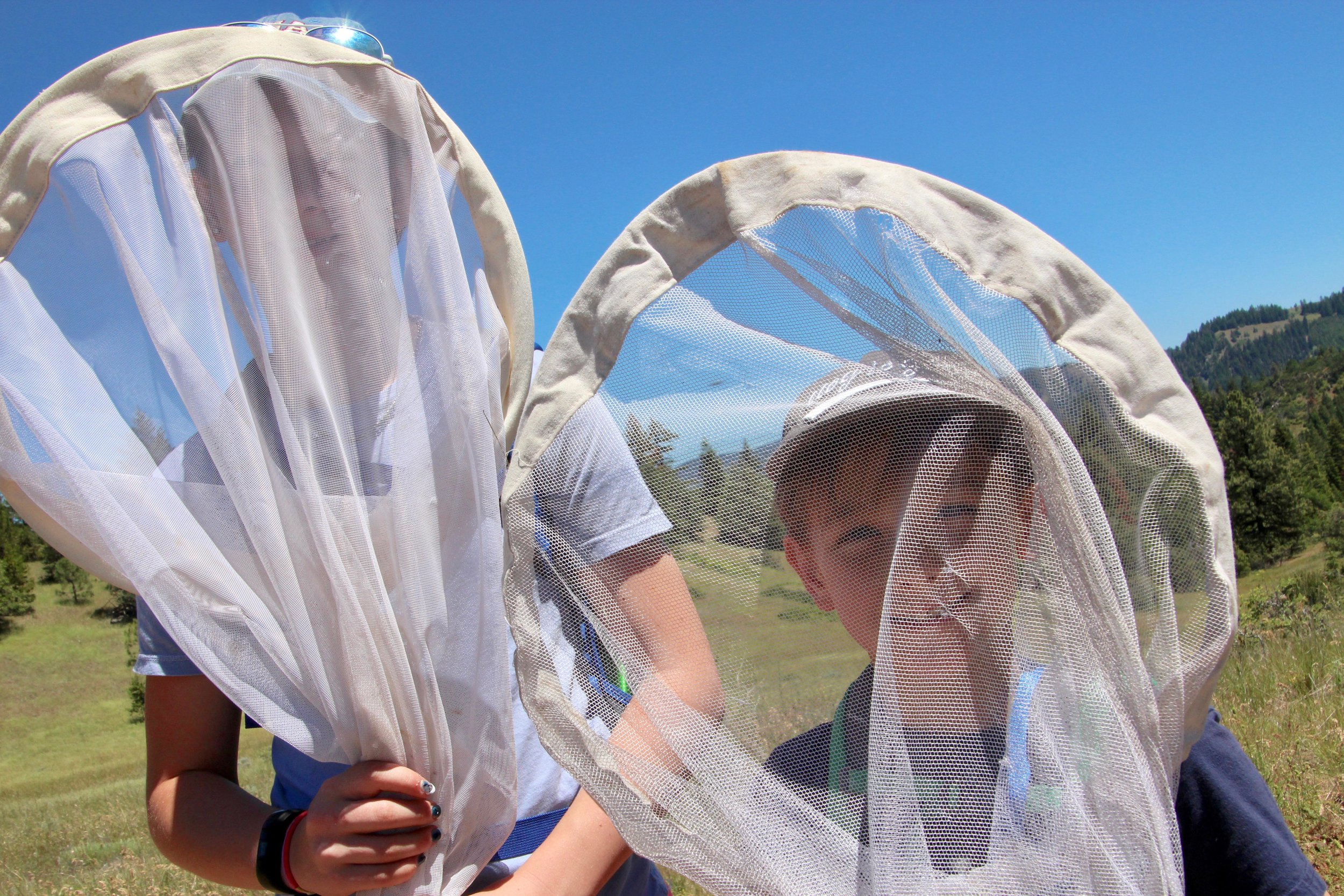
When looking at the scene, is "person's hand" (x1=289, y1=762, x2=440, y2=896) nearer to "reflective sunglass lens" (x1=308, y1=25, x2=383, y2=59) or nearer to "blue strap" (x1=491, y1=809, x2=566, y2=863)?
"blue strap" (x1=491, y1=809, x2=566, y2=863)

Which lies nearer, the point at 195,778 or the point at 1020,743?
the point at 1020,743

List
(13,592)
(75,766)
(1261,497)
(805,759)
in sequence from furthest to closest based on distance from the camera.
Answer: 1. (1261,497)
2. (13,592)
3. (75,766)
4. (805,759)

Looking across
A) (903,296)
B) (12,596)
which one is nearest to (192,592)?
(903,296)

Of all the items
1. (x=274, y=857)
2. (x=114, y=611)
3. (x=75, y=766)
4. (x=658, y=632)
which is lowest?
(x=114, y=611)

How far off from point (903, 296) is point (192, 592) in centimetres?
121

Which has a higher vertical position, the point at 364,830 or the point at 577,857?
the point at 364,830

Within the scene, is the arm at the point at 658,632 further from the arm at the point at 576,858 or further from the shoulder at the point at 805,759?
the arm at the point at 576,858

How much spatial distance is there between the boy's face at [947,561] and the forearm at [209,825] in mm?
1141

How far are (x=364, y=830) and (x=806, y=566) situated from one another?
2.64 feet

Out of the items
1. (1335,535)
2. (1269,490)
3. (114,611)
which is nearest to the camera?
(1335,535)

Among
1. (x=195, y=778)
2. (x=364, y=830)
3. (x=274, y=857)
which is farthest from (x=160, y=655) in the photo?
(x=364, y=830)

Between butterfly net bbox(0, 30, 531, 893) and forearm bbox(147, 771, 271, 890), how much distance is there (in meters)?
0.27

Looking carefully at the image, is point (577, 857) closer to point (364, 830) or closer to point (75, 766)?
point (364, 830)

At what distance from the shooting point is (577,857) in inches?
54.1
